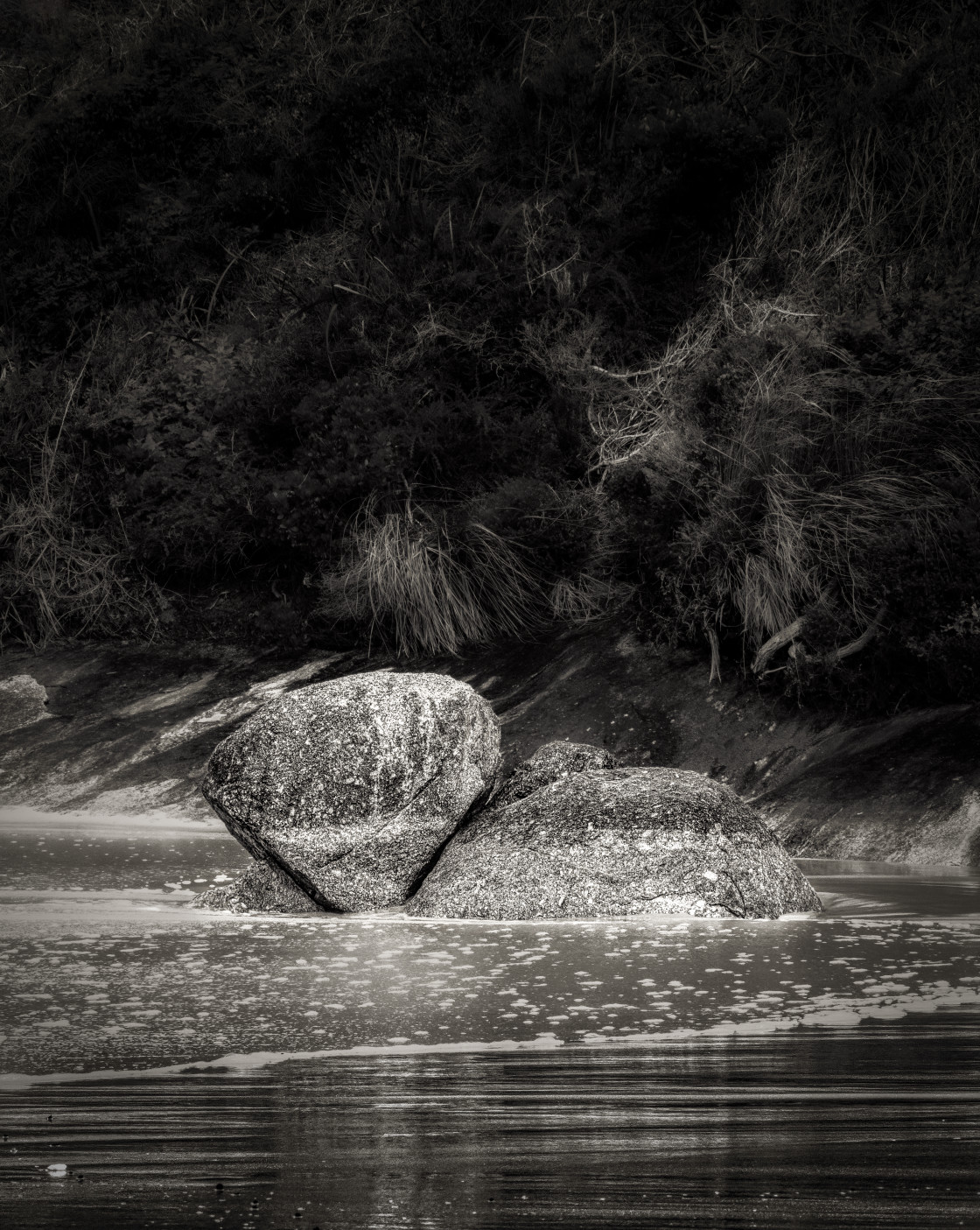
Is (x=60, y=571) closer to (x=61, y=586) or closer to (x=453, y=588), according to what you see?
(x=61, y=586)

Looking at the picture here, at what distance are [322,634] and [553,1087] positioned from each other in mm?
12123

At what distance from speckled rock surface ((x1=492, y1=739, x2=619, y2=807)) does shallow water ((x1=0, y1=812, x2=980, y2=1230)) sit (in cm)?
124

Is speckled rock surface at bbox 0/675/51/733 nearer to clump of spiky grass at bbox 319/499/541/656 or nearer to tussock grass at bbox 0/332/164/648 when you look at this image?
tussock grass at bbox 0/332/164/648

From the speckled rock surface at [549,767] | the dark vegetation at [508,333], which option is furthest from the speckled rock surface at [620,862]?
the dark vegetation at [508,333]

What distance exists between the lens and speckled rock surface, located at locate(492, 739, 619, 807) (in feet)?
30.3

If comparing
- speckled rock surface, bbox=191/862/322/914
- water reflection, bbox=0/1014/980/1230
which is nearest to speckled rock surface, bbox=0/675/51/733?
speckled rock surface, bbox=191/862/322/914

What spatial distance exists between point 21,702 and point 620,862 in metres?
9.65

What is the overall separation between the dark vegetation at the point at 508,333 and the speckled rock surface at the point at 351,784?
4907mm

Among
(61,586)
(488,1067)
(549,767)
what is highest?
(61,586)

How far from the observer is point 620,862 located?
27.2ft

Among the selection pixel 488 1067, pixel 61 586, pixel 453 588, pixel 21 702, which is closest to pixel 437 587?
pixel 453 588

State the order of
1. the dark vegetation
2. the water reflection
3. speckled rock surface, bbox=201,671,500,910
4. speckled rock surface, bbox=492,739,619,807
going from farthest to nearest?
1. the dark vegetation
2. speckled rock surface, bbox=492,739,619,807
3. speckled rock surface, bbox=201,671,500,910
4. the water reflection

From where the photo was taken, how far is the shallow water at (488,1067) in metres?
3.70

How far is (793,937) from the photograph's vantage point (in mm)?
7613
